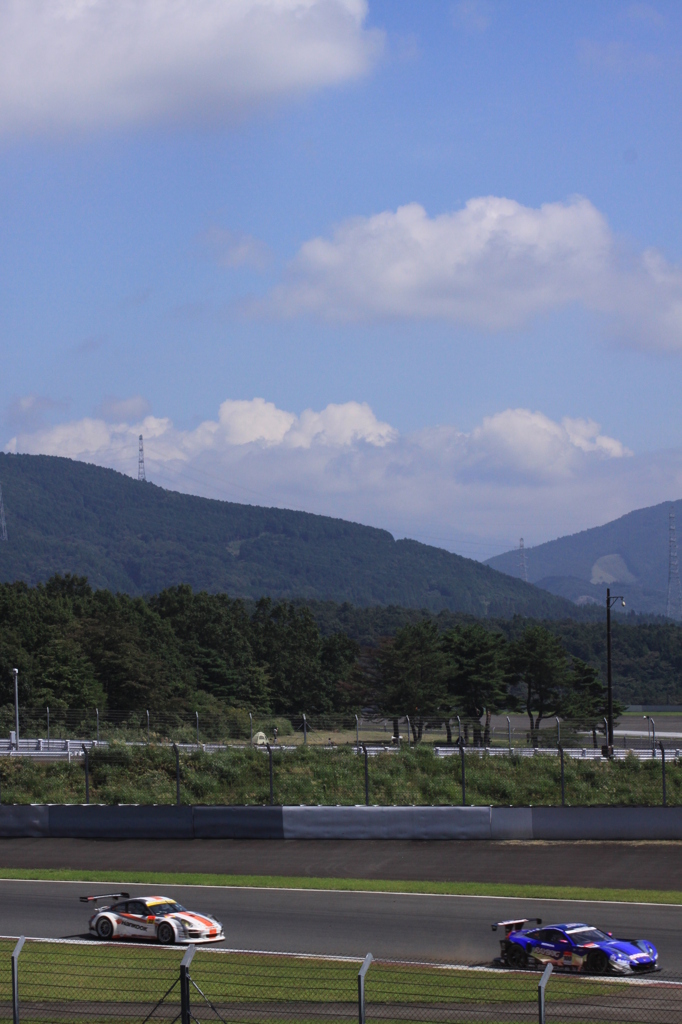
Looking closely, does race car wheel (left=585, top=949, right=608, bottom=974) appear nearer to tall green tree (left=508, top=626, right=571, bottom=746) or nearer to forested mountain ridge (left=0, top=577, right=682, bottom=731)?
forested mountain ridge (left=0, top=577, right=682, bottom=731)

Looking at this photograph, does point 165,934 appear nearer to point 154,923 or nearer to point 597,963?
point 154,923

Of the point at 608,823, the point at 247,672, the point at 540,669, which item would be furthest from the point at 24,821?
the point at 247,672

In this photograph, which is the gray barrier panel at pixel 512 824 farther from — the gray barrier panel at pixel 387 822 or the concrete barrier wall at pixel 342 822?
the gray barrier panel at pixel 387 822

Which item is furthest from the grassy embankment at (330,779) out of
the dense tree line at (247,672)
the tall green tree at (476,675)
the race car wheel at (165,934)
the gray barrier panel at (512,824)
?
the tall green tree at (476,675)

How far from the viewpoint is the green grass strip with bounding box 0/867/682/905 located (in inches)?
889

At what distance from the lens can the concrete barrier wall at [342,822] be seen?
29125 mm

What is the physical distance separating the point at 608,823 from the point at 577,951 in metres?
13.7

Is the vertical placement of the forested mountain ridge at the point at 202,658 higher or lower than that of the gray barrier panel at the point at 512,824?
higher

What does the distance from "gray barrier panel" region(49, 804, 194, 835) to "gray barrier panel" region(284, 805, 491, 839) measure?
3174 millimetres

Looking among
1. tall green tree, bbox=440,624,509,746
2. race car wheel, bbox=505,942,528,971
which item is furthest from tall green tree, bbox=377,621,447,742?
race car wheel, bbox=505,942,528,971

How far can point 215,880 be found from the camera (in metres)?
25.0

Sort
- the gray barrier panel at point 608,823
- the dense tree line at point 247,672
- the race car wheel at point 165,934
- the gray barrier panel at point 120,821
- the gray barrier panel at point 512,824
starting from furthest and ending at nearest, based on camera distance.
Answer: the dense tree line at point 247,672 → the gray barrier panel at point 120,821 → the gray barrier panel at point 512,824 → the gray barrier panel at point 608,823 → the race car wheel at point 165,934

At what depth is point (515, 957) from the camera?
16500 mm

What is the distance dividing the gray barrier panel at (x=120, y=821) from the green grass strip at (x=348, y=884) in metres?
3.83
